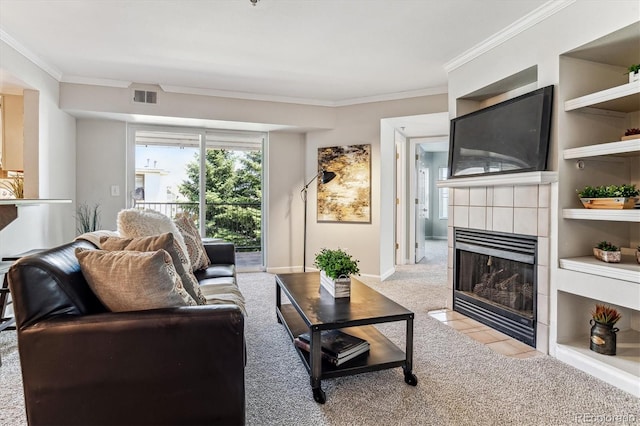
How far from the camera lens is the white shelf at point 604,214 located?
6.51 ft

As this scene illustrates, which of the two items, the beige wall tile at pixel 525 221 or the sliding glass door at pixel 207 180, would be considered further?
the sliding glass door at pixel 207 180

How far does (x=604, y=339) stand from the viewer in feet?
7.28

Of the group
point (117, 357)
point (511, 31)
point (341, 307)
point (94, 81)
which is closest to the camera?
point (117, 357)

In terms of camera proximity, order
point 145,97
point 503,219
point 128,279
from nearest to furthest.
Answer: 1. point 128,279
2. point 503,219
3. point 145,97

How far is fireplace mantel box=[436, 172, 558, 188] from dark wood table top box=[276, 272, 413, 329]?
1.27 m

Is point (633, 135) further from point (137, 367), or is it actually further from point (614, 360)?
point (137, 367)

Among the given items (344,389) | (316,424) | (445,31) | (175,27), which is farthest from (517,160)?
(175,27)

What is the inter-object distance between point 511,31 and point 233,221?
3937 mm

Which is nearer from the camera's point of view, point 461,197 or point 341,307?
point 341,307

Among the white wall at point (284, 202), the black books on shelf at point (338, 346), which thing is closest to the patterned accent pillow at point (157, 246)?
the black books on shelf at point (338, 346)

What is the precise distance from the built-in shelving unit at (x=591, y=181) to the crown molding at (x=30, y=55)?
4.21 meters

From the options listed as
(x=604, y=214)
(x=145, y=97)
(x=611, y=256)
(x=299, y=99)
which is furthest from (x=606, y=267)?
(x=145, y=97)

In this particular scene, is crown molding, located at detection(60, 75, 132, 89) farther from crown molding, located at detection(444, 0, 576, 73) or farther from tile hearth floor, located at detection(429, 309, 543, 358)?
tile hearth floor, located at detection(429, 309, 543, 358)

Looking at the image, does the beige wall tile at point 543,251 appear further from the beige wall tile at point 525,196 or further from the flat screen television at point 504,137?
the flat screen television at point 504,137
